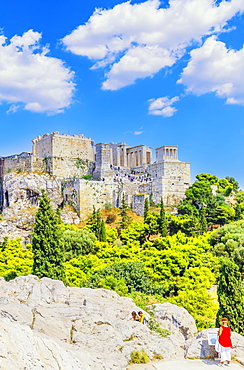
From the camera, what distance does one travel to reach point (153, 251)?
3017 centimetres

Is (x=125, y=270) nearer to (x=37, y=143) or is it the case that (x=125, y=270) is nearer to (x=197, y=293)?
(x=197, y=293)

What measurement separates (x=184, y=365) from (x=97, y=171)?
136 ft

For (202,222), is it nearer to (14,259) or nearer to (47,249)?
(14,259)

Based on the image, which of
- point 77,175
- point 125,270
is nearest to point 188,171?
point 77,175

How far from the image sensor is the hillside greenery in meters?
21.5

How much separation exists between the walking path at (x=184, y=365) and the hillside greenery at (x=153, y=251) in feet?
16.1

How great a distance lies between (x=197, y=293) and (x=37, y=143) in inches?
1447

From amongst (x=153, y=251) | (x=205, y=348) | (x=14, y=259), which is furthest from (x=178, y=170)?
(x=205, y=348)

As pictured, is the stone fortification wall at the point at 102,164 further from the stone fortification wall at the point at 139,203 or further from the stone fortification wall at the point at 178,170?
the stone fortification wall at the point at 178,170

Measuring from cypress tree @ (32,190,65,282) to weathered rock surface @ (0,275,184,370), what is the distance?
6967mm

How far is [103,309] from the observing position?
12789 millimetres

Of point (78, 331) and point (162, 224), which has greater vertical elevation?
point (162, 224)

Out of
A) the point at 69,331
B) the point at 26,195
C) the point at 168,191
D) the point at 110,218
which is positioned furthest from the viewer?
the point at 26,195

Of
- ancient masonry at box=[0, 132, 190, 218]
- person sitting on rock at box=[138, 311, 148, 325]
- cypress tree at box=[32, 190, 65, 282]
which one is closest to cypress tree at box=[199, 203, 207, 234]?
ancient masonry at box=[0, 132, 190, 218]
